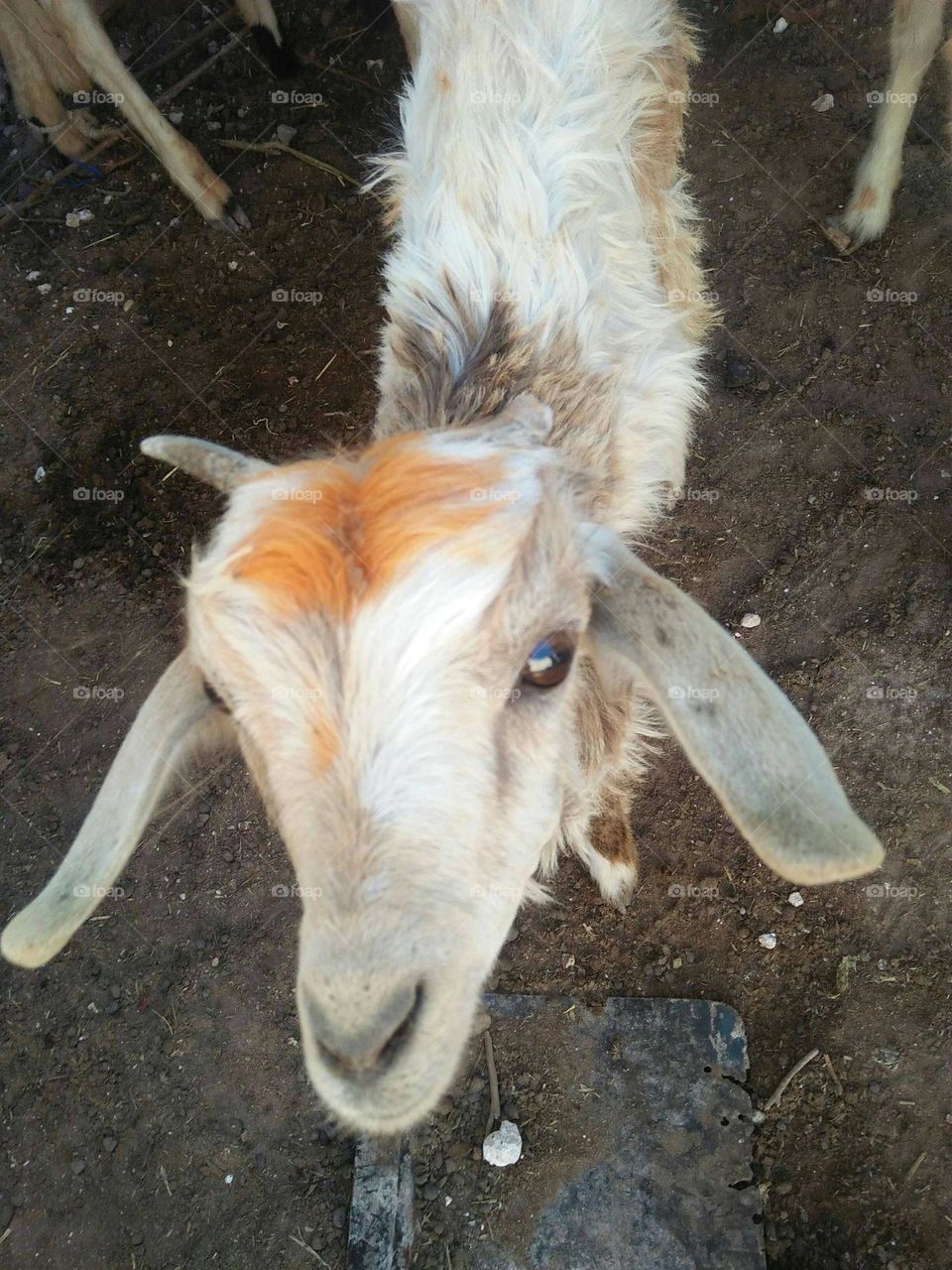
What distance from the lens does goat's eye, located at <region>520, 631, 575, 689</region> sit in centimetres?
213

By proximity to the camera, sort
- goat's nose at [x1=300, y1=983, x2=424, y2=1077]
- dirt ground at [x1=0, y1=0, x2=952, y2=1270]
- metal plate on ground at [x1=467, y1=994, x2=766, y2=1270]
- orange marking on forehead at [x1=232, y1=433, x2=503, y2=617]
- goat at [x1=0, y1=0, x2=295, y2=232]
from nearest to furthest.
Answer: goat's nose at [x1=300, y1=983, x2=424, y2=1077] → orange marking on forehead at [x1=232, y1=433, x2=503, y2=617] → metal plate on ground at [x1=467, y1=994, x2=766, y2=1270] → dirt ground at [x1=0, y1=0, x2=952, y2=1270] → goat at [x1=0, y1=0, x2=295, y2=232]

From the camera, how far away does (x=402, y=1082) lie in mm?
1726

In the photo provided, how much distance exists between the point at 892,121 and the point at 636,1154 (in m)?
5.34

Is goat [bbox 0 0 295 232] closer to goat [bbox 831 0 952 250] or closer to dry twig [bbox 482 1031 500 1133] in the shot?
goat [bbox 831 0 952 250]

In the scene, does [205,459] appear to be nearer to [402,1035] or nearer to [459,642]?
[459,642]

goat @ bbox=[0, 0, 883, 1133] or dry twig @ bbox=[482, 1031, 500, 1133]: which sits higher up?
goat @ bbox=[0, 0, 883, 1133]

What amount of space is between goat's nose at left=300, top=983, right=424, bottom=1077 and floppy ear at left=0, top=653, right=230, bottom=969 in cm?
90

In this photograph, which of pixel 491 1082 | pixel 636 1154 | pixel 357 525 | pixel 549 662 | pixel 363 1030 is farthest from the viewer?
pixel 491 1082

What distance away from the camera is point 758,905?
389cm

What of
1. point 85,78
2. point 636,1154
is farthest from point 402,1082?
point 85,78

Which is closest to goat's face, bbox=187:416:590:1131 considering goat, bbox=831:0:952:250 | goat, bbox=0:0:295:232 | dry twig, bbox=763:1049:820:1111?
dry twig, bbox=763:1049:820:1111

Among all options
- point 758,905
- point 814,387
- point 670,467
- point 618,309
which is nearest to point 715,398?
point 814,387

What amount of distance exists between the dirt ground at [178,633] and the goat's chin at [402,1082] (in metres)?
2.06

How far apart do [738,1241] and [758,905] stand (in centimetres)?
130
